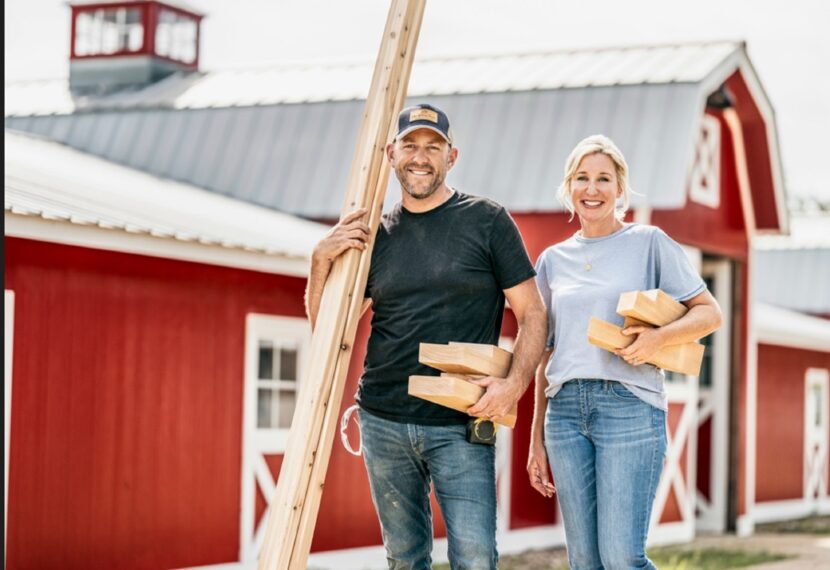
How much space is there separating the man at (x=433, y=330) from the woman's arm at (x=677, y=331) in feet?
1.05

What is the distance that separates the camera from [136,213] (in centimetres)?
1020

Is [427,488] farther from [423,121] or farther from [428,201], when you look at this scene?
[423,121]

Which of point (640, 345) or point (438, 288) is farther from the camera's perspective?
point (438, 288)

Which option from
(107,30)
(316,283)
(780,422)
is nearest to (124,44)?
(107,30)

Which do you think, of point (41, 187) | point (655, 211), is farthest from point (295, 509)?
point (655, 211)

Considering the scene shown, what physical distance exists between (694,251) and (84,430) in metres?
7.55

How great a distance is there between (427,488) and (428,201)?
0.92 metres

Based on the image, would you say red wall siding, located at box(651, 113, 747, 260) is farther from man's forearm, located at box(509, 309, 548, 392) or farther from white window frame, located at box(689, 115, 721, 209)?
man's forearm, located at box(509, 309, 548, 392)

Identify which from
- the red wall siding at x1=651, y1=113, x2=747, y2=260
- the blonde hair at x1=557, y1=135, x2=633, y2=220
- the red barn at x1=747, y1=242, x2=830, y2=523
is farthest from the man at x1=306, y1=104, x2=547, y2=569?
the red barn at x1=747, y1=242, x2=830, y2=523

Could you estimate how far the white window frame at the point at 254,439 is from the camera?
10586 millimetres

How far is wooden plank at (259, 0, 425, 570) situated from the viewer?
16.5 ft

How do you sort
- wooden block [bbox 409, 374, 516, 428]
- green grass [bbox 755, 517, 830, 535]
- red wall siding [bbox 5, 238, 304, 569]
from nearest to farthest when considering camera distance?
wooden block [bbox 409, 374, 516, 428] → red wall siding [bbox 5, 238, 304, 569] → green grass [bbox 755, 517, 830, 535]

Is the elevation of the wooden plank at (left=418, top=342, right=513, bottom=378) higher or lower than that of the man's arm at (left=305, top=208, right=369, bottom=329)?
lower

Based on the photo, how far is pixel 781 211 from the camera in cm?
1708
